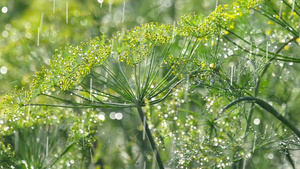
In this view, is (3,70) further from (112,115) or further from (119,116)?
(119,116)

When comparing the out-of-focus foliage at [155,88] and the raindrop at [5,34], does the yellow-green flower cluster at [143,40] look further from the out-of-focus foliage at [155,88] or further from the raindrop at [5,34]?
the raindrop at [5,34]

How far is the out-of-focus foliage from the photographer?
3.82m

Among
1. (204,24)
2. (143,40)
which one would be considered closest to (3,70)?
(143,40)

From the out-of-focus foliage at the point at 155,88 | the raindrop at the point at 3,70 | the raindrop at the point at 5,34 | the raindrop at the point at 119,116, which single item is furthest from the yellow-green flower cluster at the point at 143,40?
the raindrop at the point at 5,34

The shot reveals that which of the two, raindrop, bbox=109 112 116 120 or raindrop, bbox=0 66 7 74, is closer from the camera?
raindrop, bbox=0 66 7 74

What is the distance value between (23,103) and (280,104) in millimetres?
4699

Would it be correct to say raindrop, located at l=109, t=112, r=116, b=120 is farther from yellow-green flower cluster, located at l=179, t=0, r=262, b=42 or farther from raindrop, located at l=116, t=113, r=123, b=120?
yellow-green flower cluster, located at l=179, t=0, r=262, b=42

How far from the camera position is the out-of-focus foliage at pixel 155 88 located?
3.82 meters

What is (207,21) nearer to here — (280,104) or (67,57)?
(67,57)

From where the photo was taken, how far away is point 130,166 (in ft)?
23.4

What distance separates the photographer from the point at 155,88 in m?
3.95

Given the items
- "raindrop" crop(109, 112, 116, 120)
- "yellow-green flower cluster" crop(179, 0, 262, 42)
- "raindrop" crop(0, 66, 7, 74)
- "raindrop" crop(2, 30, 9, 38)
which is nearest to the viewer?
"yellow-green flower cluster" crop(179, 0, 262, 42)

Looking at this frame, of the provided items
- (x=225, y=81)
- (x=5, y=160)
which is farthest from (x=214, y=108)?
(x=5, y=160)

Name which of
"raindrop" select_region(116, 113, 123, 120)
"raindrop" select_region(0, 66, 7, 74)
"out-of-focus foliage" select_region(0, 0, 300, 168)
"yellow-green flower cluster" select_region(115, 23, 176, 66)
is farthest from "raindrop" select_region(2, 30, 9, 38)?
"yellow-green flower cluster" select_region(115, 23, 176, 66)
